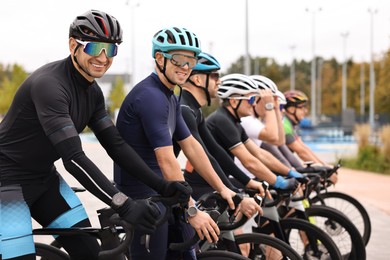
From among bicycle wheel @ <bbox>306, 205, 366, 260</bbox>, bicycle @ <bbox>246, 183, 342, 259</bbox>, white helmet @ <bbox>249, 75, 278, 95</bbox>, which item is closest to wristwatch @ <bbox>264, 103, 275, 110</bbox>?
white helmet @ <bbox>249, 75, 278, 95</bbox>

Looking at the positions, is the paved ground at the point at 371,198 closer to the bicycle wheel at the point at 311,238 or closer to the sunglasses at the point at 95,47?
the bicycle wheel at the point at 311,238

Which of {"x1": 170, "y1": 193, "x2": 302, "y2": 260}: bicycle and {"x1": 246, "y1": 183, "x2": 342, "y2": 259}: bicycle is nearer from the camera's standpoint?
{"x1": 170, "y1": 193, "x2": 302, "y2": 260}: bicycle

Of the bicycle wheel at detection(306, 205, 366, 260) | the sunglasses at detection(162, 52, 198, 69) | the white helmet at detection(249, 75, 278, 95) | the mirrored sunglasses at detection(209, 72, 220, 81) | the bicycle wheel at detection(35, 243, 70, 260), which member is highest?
the sunglasses at detection(162, 52, 198, 69)

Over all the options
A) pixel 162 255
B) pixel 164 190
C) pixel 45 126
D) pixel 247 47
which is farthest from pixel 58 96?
pixel 247 47

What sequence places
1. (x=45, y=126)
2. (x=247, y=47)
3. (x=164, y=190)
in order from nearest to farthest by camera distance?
1. (x=45, y=126)
2. (x=164, y=190)
3. (x=247, y=47)

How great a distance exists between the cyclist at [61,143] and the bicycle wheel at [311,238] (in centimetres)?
207

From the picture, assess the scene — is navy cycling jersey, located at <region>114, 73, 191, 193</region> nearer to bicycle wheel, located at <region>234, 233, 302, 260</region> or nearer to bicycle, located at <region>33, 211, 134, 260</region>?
bicycle, located at <region>33, 211, 134, 260</region>

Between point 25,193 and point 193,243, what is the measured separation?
36.0 inches

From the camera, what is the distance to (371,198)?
13312 millimetres

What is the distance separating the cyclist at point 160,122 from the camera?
369 centimetres

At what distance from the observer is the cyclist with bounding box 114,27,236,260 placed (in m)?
3.69

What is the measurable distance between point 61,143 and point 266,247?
6.21 ft

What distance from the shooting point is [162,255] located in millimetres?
3807

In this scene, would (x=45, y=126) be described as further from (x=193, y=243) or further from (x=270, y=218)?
(x=270, y=218)
